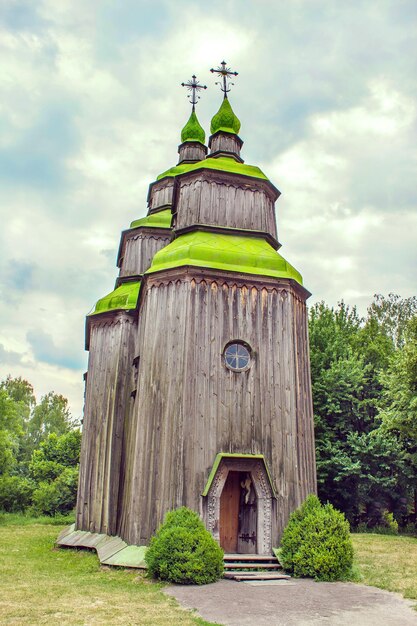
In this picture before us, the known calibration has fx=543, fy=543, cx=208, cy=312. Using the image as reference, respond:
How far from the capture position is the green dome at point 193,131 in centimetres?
2577

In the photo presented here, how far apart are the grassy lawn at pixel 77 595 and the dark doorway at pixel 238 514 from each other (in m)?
2.96

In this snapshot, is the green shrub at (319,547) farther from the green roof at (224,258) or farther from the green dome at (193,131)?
the green dome at (193,131)

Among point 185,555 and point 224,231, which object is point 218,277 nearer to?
point 224,231

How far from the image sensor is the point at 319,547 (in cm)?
1151

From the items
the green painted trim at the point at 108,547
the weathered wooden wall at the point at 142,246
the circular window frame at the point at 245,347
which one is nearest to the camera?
the green painted trim at the point at 108,547

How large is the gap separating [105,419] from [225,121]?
11.9m

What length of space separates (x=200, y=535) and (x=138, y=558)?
6.44 ft

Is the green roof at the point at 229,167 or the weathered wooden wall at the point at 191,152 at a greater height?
the weathered wooden wall at the point at 191,152

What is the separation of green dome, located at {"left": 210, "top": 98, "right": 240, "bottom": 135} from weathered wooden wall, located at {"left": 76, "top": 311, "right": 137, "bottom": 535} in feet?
26.4

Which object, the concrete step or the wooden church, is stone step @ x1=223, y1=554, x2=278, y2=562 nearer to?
the concrete step

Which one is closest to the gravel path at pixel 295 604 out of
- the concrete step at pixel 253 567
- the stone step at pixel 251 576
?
the stone step at pixel 251 576

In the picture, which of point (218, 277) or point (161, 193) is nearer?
point (218, 277)

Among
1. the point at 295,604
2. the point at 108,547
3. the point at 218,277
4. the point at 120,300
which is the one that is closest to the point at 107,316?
the point at 120,300

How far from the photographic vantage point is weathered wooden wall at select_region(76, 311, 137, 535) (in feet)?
56.5
